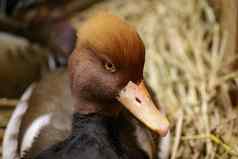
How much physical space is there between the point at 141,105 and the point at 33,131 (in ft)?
1.63

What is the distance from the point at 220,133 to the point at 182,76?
1.68 ft

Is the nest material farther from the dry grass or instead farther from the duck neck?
the duck neck

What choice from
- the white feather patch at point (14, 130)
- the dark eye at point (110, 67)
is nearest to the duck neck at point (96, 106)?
the dark eye at point (110, 67)

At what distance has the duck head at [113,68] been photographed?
1.88 metres

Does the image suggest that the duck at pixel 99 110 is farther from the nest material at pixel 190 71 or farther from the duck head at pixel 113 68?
the nest material at pixel 190 71

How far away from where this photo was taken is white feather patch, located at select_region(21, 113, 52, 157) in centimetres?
220

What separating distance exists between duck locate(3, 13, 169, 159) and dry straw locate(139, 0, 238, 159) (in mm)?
283

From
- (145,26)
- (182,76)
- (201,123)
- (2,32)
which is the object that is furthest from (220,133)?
(2,32)

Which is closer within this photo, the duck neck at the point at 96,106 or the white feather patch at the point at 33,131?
the duck neck at the point at 96,106

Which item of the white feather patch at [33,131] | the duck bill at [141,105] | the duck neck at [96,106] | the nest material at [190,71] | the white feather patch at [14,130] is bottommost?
the nest material at [190,71]

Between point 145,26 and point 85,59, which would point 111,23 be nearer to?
point 85,59

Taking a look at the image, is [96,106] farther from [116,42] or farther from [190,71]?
[190,71]

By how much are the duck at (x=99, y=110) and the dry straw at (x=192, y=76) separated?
11.1 inches

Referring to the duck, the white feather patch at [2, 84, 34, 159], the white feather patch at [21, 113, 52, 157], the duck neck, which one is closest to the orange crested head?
the duck
